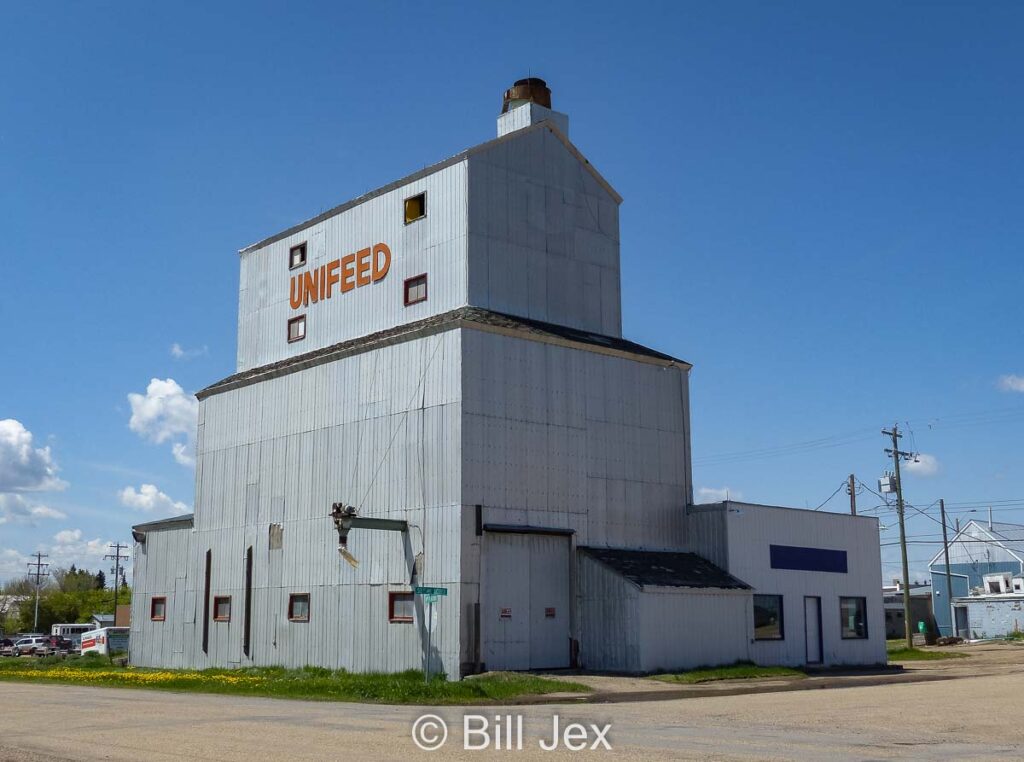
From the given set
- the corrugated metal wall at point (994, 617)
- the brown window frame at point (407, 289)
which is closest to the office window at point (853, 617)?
the brown window frame at point (407, 289)

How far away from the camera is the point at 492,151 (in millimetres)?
36656

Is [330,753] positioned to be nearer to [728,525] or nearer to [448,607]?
[448,607]

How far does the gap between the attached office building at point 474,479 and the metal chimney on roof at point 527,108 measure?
0.09m

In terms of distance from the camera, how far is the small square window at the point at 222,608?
39344 mm

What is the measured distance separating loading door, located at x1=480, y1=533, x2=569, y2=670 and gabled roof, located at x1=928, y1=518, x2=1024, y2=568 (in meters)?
69.4

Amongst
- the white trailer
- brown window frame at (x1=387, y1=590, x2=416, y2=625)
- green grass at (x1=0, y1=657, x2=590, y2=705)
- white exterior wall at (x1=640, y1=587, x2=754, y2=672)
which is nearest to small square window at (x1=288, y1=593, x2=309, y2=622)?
green grass at (x1=0, y1=657, x2=590, y2=705)

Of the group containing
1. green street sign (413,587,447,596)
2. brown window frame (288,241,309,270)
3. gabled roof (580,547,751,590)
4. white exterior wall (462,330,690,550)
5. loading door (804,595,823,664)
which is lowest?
loading door (804,595,823,664)

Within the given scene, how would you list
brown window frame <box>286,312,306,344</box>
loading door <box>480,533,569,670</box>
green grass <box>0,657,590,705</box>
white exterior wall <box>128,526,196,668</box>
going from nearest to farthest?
green grass <box>0,657,590,705</box>, loading door <box>480,533,569,670</box>, brown window frame <box>286,312,306,344</box>, white exterior wall <box>128,526,196,668</box>

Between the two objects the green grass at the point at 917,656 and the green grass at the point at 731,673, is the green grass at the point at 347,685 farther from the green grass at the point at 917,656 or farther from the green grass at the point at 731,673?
the green grass at the point at 917,656

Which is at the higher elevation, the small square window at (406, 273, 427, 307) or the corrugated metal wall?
the small square window at (406, 273, 427, 307)

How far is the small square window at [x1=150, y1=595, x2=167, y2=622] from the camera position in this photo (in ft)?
140

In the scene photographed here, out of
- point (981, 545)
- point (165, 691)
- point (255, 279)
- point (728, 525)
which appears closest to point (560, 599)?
point (728, 525)

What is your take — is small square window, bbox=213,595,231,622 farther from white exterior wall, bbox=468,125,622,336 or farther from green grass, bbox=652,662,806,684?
green grass, bbox=652,662,806,684

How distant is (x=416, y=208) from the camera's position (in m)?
37.4
